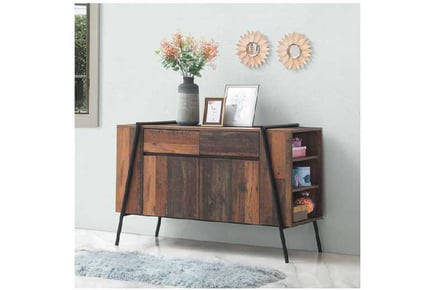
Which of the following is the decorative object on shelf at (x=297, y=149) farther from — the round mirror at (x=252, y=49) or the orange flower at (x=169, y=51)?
the orange flower at (x=169, y=51)

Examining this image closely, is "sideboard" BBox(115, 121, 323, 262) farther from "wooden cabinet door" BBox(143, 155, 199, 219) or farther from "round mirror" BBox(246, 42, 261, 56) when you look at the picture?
"round mirror" BBox(246, 42, 261, 56)

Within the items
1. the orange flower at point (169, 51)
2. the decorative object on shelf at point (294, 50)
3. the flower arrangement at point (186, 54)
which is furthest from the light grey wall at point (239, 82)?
the orange flower at point (169, 51)

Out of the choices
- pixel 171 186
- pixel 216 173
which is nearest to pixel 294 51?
pixel 216 173

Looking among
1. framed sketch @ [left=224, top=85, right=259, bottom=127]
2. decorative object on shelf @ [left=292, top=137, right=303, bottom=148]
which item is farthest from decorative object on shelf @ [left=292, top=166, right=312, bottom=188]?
framed sketch @ [left=224, top=85, right=259, bottom=127]

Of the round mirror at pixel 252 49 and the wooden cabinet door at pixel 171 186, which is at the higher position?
the round mirror at pixel 252 49

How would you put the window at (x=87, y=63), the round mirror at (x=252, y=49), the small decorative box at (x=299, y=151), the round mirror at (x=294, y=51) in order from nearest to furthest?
1. the small decorative box at (x=299, y=151)
2. the round mirror at (x=294, y=51)
3. the round mirror at (x=252, y=49)
4. the window at (x=87, y=63)

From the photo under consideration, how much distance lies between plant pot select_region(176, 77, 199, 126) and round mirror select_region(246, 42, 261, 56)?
446 mm

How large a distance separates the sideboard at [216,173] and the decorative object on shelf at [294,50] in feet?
1.56

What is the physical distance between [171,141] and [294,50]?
1.04m

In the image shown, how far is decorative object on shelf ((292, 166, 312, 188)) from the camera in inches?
179

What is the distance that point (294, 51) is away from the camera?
188 inches

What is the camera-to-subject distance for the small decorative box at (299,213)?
4.41 meters
